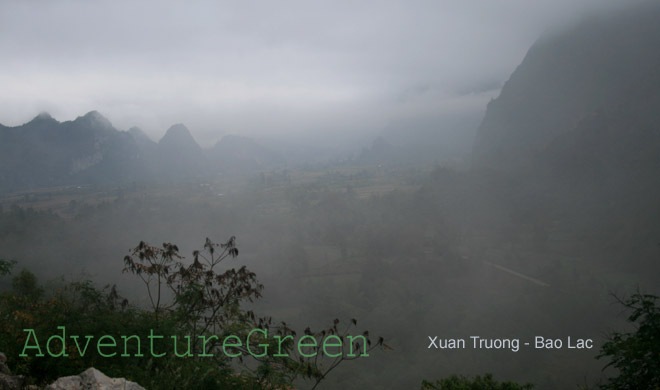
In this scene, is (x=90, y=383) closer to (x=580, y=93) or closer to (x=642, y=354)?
(x=642, y=354)

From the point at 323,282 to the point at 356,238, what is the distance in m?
8.17

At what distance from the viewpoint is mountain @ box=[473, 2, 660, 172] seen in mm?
33531

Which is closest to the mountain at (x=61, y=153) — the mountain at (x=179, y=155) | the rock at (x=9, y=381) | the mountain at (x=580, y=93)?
the mountain at (x=179, y=155)

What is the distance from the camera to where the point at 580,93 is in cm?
4644

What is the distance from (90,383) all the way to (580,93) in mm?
57634

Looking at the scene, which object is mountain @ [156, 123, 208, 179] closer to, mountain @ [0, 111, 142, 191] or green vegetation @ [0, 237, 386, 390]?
mountain @ [0, 111, 142, 191]

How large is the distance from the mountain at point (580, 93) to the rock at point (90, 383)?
3845 centimetres

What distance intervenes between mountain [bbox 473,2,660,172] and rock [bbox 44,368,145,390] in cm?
3845

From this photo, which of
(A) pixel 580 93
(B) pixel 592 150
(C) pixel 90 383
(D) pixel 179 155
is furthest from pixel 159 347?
(D) pixel 179 155

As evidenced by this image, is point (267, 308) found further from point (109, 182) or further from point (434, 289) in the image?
point (109, 182)

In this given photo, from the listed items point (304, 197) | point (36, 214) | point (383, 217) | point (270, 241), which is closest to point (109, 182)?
point (36, 214)

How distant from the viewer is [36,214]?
3288 centimetres

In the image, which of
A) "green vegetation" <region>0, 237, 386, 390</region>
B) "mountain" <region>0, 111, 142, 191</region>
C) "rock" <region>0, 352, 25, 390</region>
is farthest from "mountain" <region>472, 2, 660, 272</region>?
"mountain" <region>0, 111, 142, 191</region>

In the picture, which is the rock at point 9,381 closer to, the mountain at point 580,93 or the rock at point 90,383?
the rock at point 90,383
